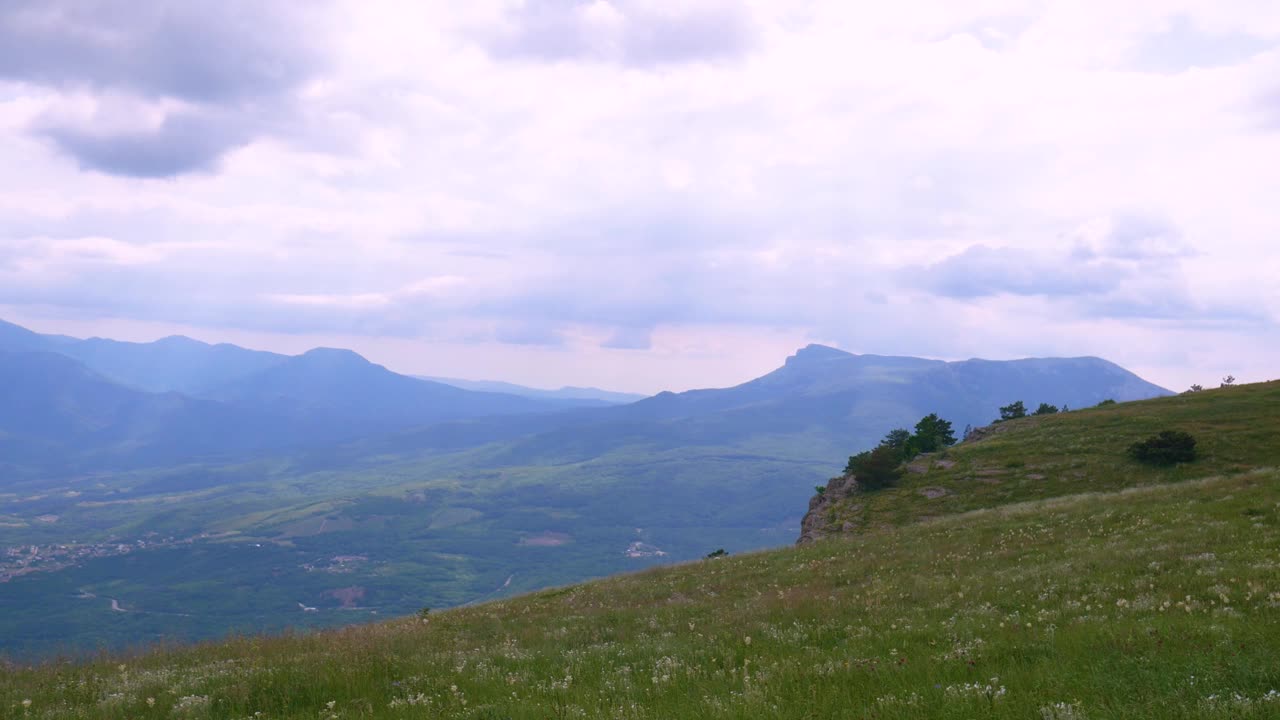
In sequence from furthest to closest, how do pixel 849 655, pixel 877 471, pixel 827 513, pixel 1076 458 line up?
pixel 877 471 < pixel 827 513 < pixel 1076 458 < pixel 849 655

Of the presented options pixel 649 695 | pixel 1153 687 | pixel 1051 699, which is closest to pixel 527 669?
pixel 649 695

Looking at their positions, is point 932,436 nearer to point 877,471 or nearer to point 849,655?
point 877,471

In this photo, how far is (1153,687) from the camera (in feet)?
25.1

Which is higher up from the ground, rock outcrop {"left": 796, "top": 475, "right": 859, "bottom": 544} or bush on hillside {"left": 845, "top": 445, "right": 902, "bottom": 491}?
Answer: bush on hillside {"left": 845, "top": 445, "right": 902, "bottom": 491}

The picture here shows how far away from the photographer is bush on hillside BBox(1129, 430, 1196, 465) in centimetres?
3931

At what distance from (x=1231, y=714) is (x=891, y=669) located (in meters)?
3.86

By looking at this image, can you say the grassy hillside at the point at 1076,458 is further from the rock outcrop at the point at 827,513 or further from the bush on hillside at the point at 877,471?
the bush on hillside at the point at 877,471

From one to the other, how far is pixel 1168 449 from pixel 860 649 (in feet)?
130

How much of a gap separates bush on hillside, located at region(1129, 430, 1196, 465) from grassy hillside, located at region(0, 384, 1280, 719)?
13255 millimetres

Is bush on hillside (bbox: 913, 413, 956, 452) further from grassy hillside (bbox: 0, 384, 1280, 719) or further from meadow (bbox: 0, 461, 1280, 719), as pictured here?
meadow (bbox: 0, 461, 1280, 719)

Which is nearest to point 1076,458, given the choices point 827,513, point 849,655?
point 827,513

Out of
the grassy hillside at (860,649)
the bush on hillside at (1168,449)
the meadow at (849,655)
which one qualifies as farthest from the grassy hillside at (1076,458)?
the meadow at (849,655)

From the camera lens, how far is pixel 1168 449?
39.6m

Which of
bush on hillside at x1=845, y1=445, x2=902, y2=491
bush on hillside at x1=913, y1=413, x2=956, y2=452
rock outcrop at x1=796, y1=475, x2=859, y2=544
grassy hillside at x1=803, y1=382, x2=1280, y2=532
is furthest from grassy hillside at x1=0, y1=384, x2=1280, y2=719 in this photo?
bush on hillside at x1=913, y1=413, x2=956, y2=452
